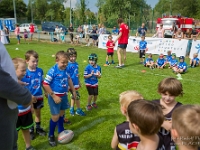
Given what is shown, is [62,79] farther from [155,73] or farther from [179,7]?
[179,7]

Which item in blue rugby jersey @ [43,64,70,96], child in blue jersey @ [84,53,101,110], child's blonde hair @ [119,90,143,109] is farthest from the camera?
child in blue jersey @ [84,53,101,110]

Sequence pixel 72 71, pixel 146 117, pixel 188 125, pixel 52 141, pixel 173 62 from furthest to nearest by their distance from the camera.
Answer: pixel 173 62 → pixel 72 71 → pixel 52 141 → pixel 146 117 → pixel 188 125

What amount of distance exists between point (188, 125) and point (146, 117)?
0.34 metres

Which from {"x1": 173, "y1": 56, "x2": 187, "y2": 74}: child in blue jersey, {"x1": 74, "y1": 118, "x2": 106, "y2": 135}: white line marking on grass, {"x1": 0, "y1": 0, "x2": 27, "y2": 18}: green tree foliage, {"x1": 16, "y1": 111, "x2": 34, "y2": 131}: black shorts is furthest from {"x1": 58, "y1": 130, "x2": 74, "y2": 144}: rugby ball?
{"x1": 0, "y1": 0, "x2": 27, "y2": 18}: green tree foliage

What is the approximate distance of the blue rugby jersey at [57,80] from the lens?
3.50 meters

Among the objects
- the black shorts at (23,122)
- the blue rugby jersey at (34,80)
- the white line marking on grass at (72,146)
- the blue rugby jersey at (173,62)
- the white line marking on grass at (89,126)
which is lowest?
the white line marking on grass at (72,146)

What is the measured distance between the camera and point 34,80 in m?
3.79

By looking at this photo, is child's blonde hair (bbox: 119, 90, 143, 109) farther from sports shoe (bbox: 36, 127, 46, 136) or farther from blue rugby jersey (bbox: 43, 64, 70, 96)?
sports shoe (bbox: 36, 127, 46, 136)

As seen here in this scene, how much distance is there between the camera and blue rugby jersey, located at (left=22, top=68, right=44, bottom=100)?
3.72 m

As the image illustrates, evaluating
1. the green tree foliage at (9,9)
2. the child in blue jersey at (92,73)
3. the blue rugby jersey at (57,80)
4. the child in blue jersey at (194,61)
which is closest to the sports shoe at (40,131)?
the blue rugby jersey at (57,80)

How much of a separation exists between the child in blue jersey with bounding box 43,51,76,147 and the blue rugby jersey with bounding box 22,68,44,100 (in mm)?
374

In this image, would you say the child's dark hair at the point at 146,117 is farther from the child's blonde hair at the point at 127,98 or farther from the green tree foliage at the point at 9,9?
the green tree foliage at the point at 9,9

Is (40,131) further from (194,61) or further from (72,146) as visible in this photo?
(194,61)

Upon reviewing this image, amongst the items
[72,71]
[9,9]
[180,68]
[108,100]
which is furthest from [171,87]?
[9,9]
